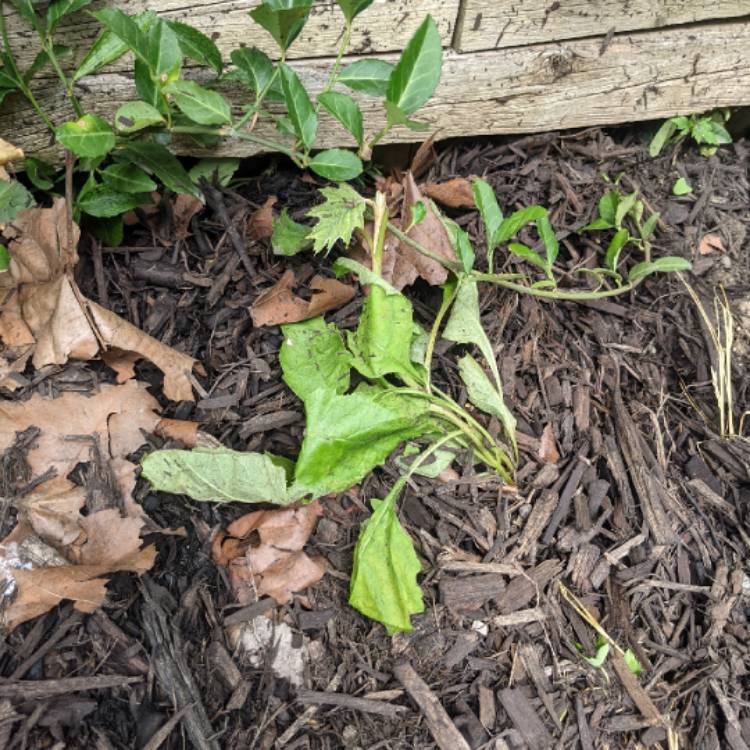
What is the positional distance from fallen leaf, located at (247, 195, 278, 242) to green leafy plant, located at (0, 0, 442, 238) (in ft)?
0.61

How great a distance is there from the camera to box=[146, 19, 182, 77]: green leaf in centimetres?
142

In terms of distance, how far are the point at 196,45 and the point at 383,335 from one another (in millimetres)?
749

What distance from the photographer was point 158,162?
1593 millimetres

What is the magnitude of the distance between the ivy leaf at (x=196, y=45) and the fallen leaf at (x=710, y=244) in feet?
4.58

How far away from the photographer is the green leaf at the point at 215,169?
185 cm

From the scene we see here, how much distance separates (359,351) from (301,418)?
0.20 metres

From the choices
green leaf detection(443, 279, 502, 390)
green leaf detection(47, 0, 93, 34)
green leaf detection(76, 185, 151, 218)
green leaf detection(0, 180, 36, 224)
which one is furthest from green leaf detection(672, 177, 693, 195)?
green leaf detection(0, 180, 36, 224)

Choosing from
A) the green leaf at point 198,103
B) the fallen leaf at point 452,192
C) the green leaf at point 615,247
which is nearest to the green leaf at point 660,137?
→ the green leaf at point 615,247

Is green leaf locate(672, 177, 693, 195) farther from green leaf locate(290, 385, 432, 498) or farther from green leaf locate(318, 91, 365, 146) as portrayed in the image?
green leaf locate(290, 385, 432, 498)

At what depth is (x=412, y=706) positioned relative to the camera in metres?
1.40

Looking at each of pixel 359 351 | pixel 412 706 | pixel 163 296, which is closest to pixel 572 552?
pixel 412 706

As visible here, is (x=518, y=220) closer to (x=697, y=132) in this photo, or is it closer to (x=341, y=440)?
(x=341, y=440)

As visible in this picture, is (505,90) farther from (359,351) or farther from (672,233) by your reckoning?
(359,351)

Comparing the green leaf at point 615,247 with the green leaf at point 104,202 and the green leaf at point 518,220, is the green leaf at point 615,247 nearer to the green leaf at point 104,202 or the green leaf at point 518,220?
the green leaf at point 518,220
